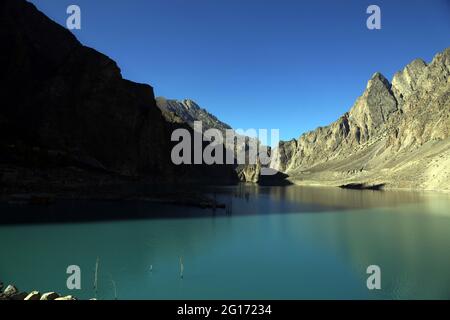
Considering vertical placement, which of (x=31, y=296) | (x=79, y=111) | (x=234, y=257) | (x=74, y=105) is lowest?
(x=234, y=257)

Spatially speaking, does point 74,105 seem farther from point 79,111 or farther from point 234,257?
point 234,257

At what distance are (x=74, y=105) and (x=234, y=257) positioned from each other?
424 ft

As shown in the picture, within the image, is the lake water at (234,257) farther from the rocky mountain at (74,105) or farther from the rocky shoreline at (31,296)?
the rocky mountain at (74,105)

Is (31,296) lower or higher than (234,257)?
higher

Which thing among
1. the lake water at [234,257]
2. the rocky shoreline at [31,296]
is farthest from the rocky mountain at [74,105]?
the rocky shoreline at [31,296]

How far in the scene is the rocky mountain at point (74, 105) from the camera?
138 meters

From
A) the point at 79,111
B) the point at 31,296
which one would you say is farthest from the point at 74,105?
the point at 31,296

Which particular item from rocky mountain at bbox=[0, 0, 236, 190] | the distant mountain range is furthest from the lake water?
rocky mountain at bbox=[0, 0, 236, 190]

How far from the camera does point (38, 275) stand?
98.9 feet

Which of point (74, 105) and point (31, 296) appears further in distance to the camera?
point (74, 105)

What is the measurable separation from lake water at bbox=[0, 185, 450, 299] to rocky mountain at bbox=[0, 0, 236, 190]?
78487 mm

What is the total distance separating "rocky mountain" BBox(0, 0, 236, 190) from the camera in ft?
454

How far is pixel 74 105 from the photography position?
495ft

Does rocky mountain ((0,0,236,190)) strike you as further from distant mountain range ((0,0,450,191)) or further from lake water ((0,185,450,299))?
lake water ((0,185,450,299))
